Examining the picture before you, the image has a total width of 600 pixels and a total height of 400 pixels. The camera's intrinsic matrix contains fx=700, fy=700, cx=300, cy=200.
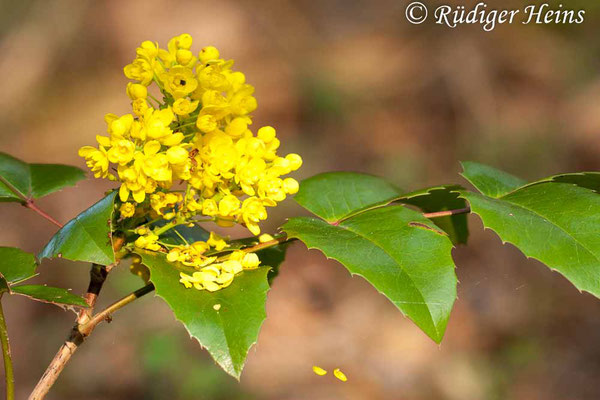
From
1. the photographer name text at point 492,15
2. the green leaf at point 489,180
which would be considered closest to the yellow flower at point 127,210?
the green leaf at point 489,180

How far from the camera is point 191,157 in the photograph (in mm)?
1248

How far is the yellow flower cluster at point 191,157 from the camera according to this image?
1168mm

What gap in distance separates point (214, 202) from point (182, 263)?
120mm

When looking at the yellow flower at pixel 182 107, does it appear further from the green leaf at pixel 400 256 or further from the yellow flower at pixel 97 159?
the green leaf at pixel 400 256

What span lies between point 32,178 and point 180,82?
565mm

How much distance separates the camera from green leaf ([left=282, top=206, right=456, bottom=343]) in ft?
3.66

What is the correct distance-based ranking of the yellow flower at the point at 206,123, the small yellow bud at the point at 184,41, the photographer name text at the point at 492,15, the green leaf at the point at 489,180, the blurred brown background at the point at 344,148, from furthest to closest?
the photographer name text at the point at 492,15
the blurred brown background at the point at 344,148
the green leaf at the point at 489,180
the small yellow bud at the point at 184,41
the yellow flower at the point at 206,123

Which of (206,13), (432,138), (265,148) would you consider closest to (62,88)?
(206,13)

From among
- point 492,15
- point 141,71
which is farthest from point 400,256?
point 492,15

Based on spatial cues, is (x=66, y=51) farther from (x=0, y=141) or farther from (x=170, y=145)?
(x=170, y=145)

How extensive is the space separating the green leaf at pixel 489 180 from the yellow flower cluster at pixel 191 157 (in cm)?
40

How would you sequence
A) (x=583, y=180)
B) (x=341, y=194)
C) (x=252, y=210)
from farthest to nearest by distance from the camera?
(x=341, y=194) → (x=583, y=180) → (x=252, y=210)

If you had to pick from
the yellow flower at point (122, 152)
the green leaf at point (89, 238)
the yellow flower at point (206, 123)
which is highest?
the yellow flower at point (206, 123)

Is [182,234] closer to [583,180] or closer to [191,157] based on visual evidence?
[191,157]
